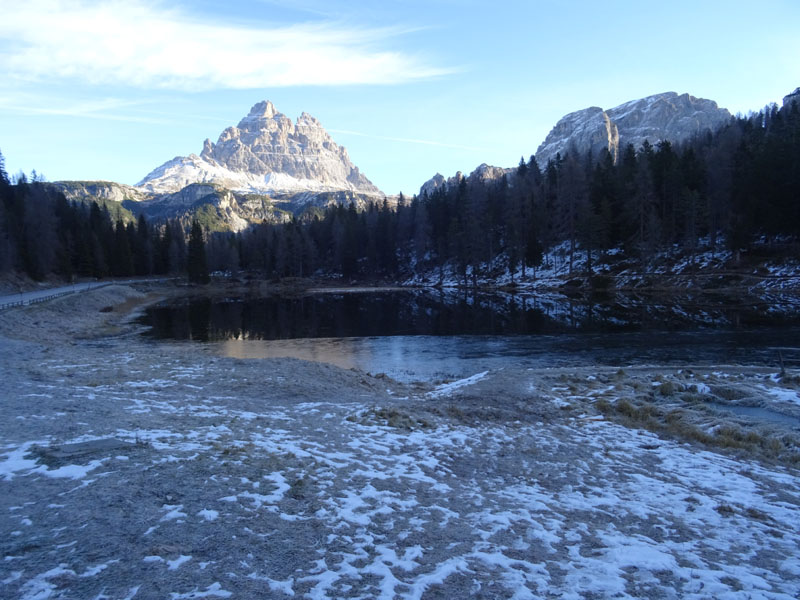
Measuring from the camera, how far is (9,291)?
205 feet

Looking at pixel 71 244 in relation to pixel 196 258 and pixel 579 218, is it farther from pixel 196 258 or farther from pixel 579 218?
pixel 579 218

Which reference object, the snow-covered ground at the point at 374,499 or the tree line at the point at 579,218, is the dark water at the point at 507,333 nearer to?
the snow-covered ground at the point at 374,499

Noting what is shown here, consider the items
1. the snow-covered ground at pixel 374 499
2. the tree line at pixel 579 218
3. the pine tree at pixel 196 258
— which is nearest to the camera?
the snow-covered ground at pixel 374 499

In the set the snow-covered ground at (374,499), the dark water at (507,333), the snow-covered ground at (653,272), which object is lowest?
the dark water at (507,333)

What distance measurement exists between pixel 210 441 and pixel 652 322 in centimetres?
4067

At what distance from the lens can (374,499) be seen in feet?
26.9

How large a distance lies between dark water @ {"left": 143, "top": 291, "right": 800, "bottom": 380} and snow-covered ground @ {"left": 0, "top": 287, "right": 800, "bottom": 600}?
1227 cm

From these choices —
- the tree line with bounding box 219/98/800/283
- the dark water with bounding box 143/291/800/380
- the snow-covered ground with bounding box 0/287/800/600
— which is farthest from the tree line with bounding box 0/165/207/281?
the snow-covered ground with bounding box 0/287/800/600

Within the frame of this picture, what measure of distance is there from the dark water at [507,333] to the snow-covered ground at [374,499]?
40.3ft

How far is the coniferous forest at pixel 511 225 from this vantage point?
64938mm

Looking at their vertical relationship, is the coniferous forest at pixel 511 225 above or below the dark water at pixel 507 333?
above

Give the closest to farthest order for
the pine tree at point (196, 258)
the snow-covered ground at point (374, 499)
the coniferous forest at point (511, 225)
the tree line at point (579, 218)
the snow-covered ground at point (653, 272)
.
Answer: the snow-covered ground at point (374, 499) < the snow-covered ground at point (653, 272) < the tree line at point (579, 218) < the coniferous forest at point (511, 225) < the pine tree at point (196, 258)

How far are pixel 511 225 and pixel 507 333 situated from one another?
2528 inches

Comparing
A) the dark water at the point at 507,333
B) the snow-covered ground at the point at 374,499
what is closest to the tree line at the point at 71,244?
the dark water at the point at 507,333
